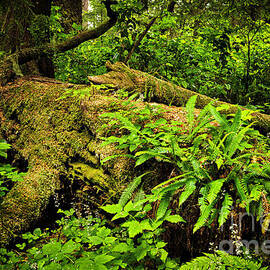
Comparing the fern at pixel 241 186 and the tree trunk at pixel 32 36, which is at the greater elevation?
the tree trunk at pixel 32 36

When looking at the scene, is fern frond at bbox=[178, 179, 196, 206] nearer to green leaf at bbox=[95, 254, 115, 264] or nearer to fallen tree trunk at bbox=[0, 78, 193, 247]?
fallen tree trunk at bbox=[0, 78, 193, 247]

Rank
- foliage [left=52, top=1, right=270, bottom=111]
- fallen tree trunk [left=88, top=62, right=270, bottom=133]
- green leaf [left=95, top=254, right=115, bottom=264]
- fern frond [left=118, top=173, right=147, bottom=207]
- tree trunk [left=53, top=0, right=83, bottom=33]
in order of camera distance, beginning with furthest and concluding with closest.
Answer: tree trunk [left=53, top=0, right=83, bottom=33] → foliage [left=52, top=1, right=270, bottom=111] → fallen tree trunk [left=88, top=62, right=270, bottom=133] → fern frond [left=118, top=173, right=147, bottom=207] → green leaf [left=95, top=254, right=115, bottom=264]

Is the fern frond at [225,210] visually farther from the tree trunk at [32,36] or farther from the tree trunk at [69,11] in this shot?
the tree trunk at [69,11]

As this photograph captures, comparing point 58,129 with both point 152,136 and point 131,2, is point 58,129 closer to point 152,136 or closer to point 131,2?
point 152,136

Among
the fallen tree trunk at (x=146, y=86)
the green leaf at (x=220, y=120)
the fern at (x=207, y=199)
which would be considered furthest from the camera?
the fallen tree trunk at (x=146, y=86)

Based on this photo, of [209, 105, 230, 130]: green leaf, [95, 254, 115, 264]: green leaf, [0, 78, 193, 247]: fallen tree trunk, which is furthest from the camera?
[0, 78, 193, 247]: fallen tree trunk

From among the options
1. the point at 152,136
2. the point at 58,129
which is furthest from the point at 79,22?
the point at 152,136

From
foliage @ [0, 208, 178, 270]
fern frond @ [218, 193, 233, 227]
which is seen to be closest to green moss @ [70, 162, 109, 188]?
foliage @ [0, 208, 178, 270]

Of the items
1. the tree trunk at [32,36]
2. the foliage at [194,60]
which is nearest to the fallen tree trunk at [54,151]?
the tree trunk at [32,36]

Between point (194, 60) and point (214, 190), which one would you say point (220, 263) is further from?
→ point (194, 60)

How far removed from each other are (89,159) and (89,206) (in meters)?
0.61

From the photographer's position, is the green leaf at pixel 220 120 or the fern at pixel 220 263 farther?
the green leaf at pixel 220 120

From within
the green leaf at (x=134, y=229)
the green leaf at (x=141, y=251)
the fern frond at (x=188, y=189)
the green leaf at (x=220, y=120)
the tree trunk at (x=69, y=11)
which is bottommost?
the green leaf at (x=141, y=251)

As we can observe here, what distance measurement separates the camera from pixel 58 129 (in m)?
3.25
